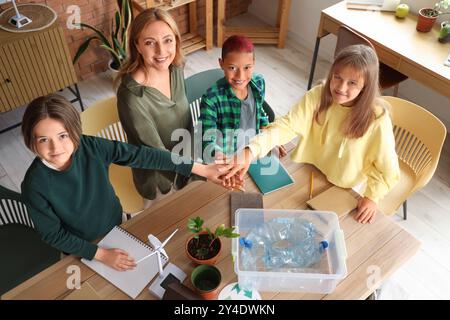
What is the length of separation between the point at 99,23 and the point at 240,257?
8.61 ft

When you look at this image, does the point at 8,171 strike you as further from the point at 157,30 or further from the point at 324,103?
the point at 324,103

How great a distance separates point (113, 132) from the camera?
206 cm

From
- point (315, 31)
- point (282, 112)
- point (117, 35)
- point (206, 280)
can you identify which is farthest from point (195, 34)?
point (206, 280)

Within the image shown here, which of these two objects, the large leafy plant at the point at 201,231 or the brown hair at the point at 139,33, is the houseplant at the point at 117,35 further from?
the large leafy plant at the point at 201,231

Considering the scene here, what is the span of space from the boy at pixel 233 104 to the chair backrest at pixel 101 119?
47 centimetres

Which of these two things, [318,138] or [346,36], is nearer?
[318,138]

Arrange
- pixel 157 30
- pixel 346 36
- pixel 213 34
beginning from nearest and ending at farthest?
pixel 157 30, pixel 346 36, pixel 213 34

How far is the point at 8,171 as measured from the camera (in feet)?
9.32

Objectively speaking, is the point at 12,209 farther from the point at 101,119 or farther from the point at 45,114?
the point at 45,114

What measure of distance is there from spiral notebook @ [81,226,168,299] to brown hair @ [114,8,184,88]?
2.28 feet

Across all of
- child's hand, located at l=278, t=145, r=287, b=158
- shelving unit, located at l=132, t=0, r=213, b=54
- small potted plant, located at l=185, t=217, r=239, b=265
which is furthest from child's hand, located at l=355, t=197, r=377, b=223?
shelving unit, located at l=132, t=0, r=213, b=54

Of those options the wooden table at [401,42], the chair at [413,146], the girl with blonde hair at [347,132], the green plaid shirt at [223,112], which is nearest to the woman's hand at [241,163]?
the girl with blonde hair at [347,132]

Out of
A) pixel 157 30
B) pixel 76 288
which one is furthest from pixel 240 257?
pixel 157 30
